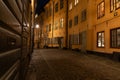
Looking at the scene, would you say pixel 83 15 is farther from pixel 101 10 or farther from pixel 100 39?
pixel 100 39

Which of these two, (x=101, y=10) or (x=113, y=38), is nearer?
(x=113, y=38)

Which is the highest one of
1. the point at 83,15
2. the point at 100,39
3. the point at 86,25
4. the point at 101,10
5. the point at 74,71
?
the point at 83,15

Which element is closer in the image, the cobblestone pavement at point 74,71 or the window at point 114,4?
the cobblestone pavement at point 74,71

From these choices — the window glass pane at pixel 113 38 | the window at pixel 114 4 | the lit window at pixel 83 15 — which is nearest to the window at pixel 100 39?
the window glass pane at pixel 113 38

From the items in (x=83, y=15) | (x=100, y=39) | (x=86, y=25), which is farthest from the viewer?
(x=83, y=15)

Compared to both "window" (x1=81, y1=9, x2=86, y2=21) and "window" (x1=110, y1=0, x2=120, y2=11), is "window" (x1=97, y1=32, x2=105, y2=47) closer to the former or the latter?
"window" (x1=110, y1=0, x2=120, y2=11)

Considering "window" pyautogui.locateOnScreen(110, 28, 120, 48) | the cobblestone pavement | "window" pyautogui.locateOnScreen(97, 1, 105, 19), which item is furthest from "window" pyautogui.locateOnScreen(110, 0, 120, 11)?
the cobblestone pavement

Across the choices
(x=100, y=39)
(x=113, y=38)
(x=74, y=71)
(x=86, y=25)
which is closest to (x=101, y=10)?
(x=100, y=39)

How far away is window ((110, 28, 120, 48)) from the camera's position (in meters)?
13.9

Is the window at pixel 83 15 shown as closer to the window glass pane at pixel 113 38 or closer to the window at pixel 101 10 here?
the window at pixel 101 10

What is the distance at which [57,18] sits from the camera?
114ft

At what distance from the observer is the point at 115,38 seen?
14.4m

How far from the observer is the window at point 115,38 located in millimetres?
13879

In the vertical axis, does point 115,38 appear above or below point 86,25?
below
